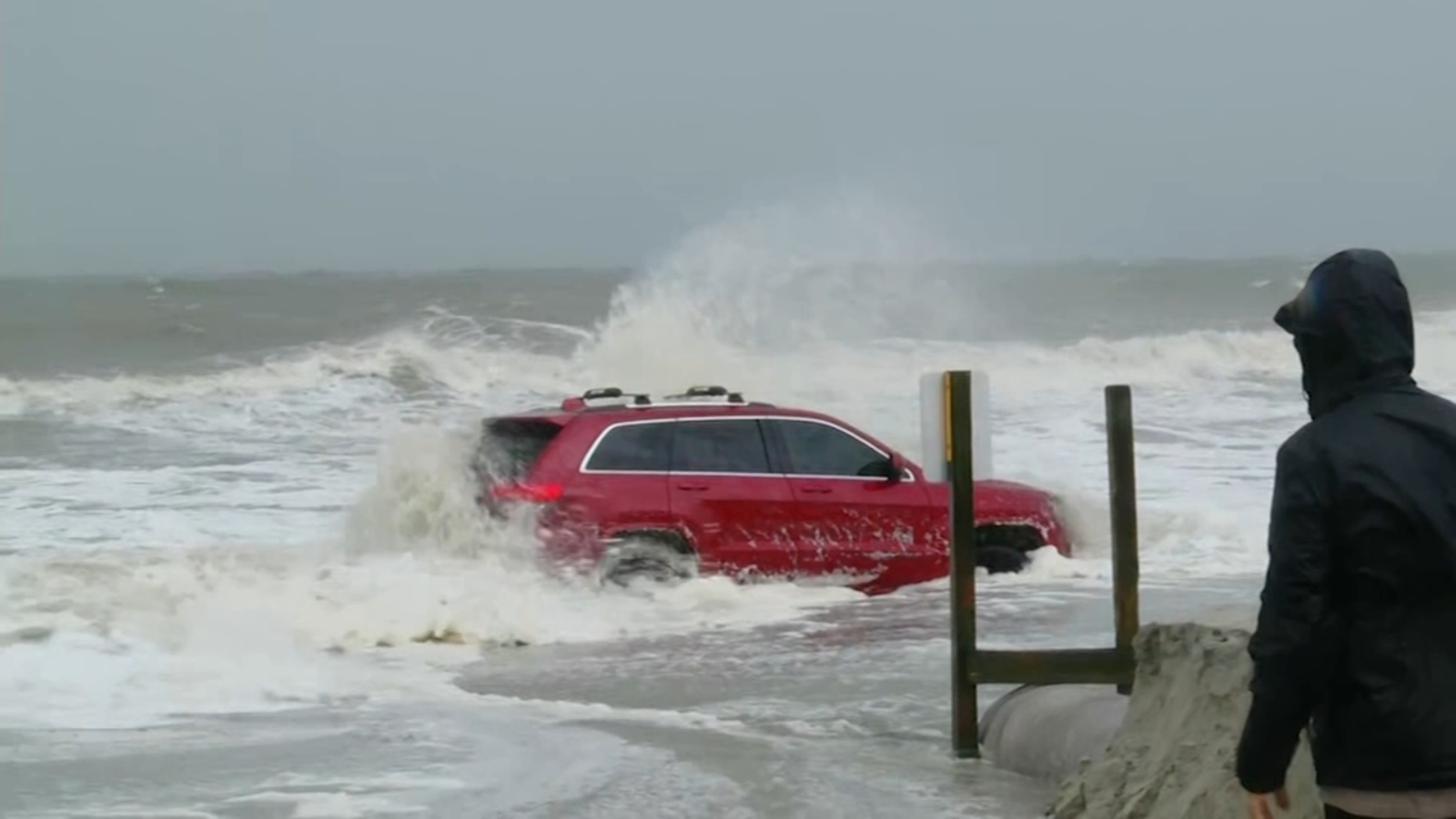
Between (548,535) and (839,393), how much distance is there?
53.6 ft

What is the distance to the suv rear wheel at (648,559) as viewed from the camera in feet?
40.9

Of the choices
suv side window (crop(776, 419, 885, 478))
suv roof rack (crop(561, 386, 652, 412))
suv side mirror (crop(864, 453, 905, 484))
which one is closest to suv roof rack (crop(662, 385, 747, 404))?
suv roof rack (crop(561, 386, 652, 412))

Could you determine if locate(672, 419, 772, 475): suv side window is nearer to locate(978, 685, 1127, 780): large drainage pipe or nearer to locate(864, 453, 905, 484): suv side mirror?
locate(864, 453, 905, 484): suv side mirror

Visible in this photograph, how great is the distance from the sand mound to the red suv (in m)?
5.89

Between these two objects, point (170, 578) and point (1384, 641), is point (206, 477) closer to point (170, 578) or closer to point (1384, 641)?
point (170, 578)

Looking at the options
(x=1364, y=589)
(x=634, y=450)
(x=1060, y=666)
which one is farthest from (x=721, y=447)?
(x=1364, y=589)

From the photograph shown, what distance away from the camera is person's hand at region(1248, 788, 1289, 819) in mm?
3447

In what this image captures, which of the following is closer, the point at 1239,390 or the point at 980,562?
the point at 980,562

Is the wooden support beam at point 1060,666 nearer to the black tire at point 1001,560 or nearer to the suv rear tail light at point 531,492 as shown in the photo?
the suv rear tail light at point 531,492

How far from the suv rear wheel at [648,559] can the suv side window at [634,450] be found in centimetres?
46

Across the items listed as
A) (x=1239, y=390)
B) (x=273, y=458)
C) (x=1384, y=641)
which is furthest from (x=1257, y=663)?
(x=1239, y=390)

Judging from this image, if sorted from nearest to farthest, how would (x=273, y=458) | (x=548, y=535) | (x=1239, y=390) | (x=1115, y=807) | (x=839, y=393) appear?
(x=1115, y=807), (x=548, y=535), (x=273, y=458), (x=839, y=393), (x=1239, y=390)

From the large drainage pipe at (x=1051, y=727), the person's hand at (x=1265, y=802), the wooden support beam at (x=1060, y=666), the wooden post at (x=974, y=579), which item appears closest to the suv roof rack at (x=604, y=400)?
the large drainage pipe at (x=1051, y=727)

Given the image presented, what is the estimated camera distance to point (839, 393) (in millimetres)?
28453
